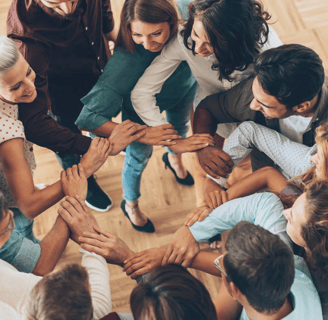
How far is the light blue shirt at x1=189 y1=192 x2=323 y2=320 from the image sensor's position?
1.06 m

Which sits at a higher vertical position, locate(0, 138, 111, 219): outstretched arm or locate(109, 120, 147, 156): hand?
locate(0, 138, 111, 219): outstretched arm

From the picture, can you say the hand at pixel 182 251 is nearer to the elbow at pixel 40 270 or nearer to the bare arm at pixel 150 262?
the bare arm at pixel 150 262

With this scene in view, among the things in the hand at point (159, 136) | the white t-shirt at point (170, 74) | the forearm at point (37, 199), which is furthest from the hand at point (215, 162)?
the forearm at point (37, 199)

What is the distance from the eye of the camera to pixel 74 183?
1.53 m

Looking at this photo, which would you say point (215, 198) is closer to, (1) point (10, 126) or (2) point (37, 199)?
(2) point (37, 199)

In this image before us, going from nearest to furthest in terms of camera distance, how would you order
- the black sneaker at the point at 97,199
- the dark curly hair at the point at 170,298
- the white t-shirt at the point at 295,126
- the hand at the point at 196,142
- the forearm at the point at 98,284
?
1. the dark curly hair at the point at 170,298
2. the forearm at the point at 98,284
3. the white t-shirt at the point at 295,126
4. the hand at the point at 196,142
5. the black sneaker at the point at 97,199

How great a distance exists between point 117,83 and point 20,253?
2.65 ft

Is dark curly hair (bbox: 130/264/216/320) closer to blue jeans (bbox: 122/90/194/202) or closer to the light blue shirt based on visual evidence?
the light blue shirt

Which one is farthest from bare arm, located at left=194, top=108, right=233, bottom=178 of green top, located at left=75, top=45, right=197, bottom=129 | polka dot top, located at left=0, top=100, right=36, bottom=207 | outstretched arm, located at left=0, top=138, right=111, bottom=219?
polka dot top, located at left=0, top=100, right=36, bottom=207

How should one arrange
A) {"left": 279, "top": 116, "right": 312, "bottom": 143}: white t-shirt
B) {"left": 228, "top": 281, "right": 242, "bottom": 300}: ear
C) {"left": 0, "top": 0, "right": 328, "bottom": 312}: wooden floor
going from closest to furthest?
{"left": 228, "top": 281, "right": 242, "bottom": 300}: ear → {"left": 279, "top": 116, "right": 312, "bottom": 143}: white t-shirt → {"left": 0, "top": 0, "right": 328, "bottom": 312}: wooden floor

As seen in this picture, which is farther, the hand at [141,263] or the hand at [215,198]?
the hand at [215,198]

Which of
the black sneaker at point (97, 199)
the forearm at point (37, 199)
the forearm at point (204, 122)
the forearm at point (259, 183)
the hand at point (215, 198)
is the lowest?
the black sneaker at point (97, 199)

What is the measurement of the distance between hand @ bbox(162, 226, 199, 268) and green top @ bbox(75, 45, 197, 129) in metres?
0.66

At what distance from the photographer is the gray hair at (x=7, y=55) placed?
125cm
